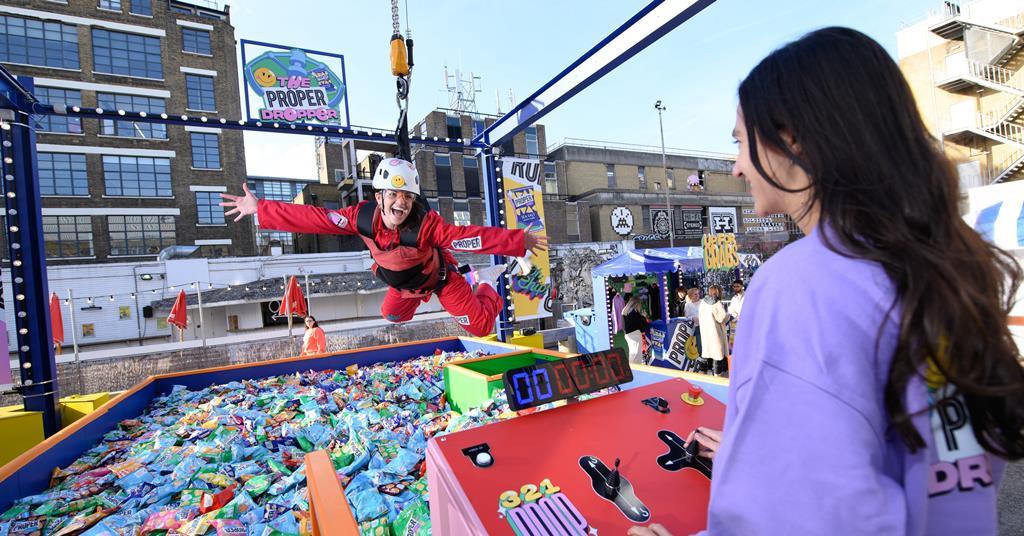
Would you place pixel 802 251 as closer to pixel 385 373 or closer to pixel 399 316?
pixel 399 316

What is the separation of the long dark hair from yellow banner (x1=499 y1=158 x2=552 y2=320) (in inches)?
233

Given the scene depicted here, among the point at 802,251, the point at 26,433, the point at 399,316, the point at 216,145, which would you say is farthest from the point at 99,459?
the point at 216,145

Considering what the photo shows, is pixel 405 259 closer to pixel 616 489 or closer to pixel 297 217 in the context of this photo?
pixel 297 217

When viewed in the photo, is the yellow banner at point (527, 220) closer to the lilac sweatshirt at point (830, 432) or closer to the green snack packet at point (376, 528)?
the green snack packet at point (376, 528)

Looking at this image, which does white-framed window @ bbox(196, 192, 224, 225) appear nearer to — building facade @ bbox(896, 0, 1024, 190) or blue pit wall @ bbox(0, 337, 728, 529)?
blue pit wall @ bbox(0, 337, 728, 529)

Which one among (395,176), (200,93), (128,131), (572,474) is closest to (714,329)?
(395,176)

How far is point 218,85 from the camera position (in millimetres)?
23656

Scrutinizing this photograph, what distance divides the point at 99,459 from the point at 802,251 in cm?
498

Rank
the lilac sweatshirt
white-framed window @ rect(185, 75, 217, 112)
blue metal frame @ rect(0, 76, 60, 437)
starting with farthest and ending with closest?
white-framed window @ rect(185, 75, 217, 112)
blue metal frame @ rect(0, 76, 60, 437)
the lilac sweatshirt

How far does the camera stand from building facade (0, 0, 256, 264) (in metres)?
19.8

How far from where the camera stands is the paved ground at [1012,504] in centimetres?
283

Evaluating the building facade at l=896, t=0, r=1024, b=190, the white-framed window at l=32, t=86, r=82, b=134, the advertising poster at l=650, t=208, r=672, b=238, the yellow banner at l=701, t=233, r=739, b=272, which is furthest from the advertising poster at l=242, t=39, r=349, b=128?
the advertising poster at l=650, t=208, r=672, b=238

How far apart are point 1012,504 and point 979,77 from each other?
25.4 m

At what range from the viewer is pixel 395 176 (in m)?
3.32
